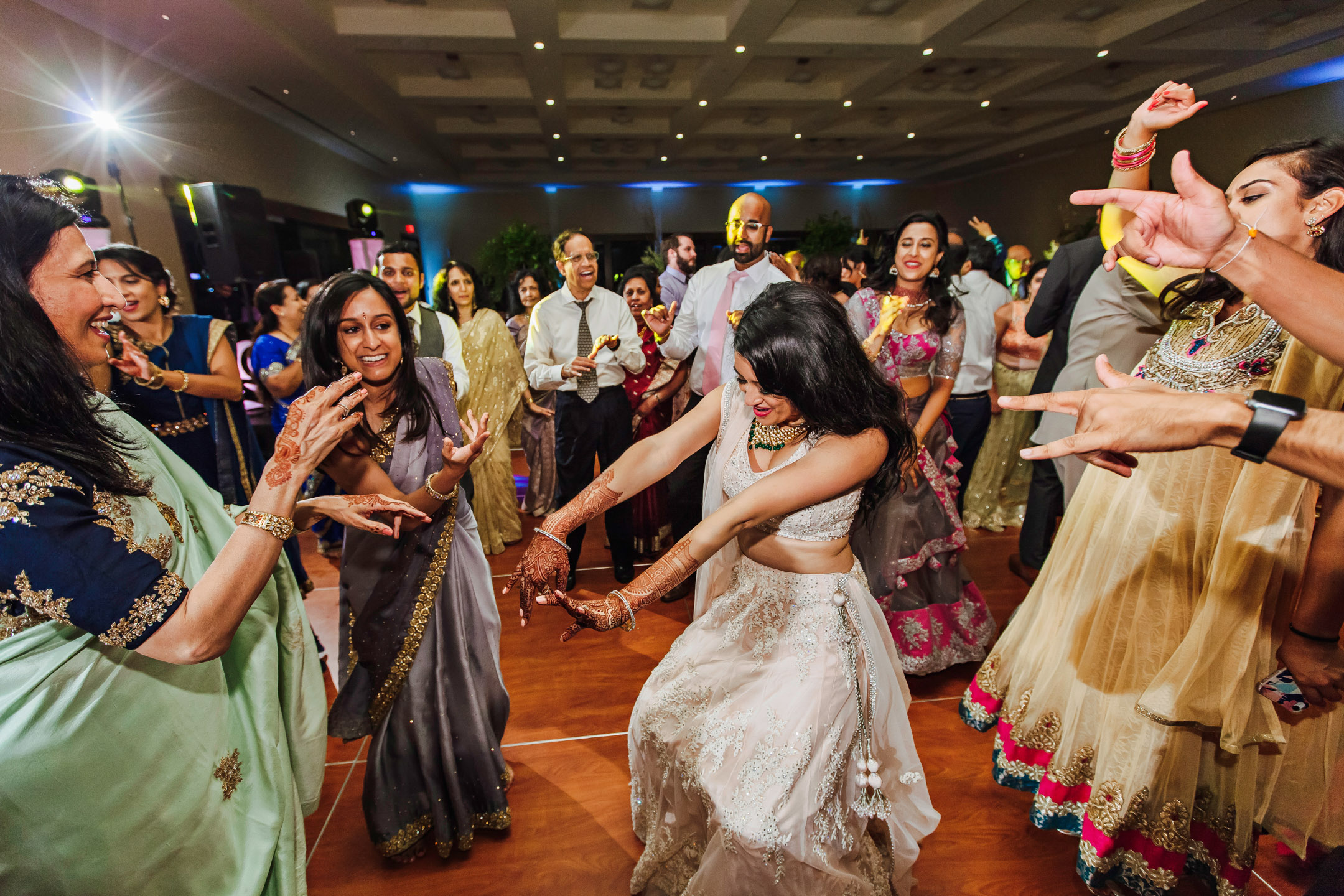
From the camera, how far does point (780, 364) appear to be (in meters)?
1.29

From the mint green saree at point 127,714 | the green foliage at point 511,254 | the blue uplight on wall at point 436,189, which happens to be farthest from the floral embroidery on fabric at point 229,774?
the blue uplight on wall at point 436,189

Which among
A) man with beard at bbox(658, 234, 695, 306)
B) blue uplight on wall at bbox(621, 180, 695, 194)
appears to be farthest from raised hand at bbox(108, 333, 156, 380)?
blue uplight on wall at bbox(621, 180, 695, 194)

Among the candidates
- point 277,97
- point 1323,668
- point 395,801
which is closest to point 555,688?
point 395,801

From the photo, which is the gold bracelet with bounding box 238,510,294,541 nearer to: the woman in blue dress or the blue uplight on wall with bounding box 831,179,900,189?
the woman in blue dress

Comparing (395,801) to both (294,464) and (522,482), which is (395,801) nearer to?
(294,464)

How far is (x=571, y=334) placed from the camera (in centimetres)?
331

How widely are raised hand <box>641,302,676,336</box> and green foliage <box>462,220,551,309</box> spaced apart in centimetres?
698

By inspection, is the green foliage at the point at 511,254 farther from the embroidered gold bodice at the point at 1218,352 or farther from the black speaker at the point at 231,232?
the embroidered gold bodice at the point at 1218,352

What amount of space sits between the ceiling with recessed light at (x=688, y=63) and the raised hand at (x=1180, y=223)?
593cm

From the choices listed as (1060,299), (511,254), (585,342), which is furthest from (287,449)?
(511,254)

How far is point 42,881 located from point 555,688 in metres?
1.62

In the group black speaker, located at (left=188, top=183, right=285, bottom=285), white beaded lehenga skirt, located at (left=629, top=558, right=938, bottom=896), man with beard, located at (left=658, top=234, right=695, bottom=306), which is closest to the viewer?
white beaded lehenga skirt, located at (left=629, top=558, right=938, bottom=896)

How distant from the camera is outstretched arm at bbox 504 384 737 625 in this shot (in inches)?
49.4

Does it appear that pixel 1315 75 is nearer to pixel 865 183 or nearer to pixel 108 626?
pixel 865 183
